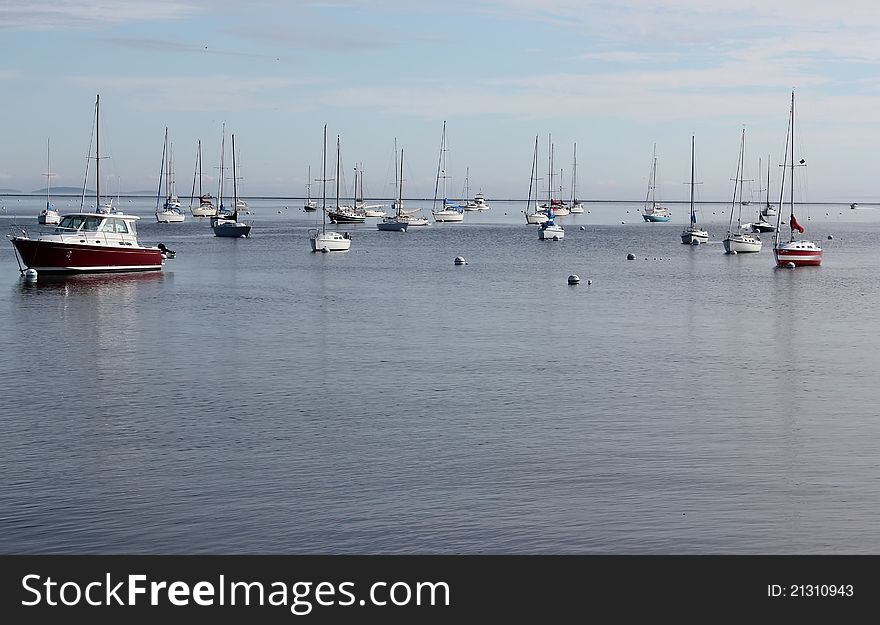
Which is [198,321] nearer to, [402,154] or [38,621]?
[38,621]

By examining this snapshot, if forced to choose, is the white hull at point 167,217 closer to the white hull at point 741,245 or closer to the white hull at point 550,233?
the white hull at point 550,233

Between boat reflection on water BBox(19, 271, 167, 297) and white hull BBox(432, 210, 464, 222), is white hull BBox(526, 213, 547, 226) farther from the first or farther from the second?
boat reflection on water BBox(19, 271, 167, 297)

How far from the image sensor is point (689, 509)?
1903 cm

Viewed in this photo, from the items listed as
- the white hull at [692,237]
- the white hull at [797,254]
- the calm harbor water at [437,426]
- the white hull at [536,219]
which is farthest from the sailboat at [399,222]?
the calm harbor water at [437,426]

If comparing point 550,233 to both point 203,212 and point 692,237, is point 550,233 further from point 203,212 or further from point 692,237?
point 203,212

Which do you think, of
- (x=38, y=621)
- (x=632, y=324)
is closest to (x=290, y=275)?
(x=632, y=324)

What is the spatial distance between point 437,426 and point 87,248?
4744 centimetres

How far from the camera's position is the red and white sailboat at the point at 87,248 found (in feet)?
223

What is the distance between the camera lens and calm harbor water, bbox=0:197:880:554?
59.3ft

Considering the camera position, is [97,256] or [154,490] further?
[97,256]

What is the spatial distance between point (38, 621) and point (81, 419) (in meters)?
13.7

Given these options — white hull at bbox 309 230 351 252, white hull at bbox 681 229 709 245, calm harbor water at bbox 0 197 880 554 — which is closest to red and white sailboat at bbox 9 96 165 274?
calm harbor water at bbox 0 197 880 554

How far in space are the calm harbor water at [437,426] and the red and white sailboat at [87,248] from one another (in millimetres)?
9249

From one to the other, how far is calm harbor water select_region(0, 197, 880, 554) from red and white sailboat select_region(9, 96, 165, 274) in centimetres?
925
